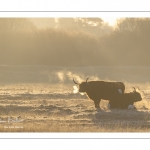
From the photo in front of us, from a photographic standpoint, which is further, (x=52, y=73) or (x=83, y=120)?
(x=52, y=73)

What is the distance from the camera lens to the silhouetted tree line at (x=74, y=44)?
24.0 m

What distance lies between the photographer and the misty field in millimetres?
16172

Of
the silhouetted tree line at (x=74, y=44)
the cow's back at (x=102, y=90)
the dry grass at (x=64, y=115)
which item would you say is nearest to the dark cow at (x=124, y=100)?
the dry grass at (x=64, y=115)

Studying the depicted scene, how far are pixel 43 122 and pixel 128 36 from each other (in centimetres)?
1310

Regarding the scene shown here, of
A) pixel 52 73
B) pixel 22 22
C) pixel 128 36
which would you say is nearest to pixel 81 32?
pixel 22 22

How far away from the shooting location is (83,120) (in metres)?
17.1

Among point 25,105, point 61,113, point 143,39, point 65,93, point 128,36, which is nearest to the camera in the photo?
point 61,113

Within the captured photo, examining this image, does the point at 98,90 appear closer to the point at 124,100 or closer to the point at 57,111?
the point at 124,100

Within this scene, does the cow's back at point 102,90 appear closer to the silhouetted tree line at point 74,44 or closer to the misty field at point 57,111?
the misty field at point 57,111

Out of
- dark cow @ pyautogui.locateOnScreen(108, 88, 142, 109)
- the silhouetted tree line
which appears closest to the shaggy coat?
dark cow @ pyautogui.locateOnScreen(108, 88, 142, 109)

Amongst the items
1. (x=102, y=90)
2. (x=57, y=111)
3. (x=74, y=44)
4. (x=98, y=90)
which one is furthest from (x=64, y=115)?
(x=74, y=44)

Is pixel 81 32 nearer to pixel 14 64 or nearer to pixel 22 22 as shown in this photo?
pixel 22 22

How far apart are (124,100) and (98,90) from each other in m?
1.31

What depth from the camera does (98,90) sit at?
68.2 feet
